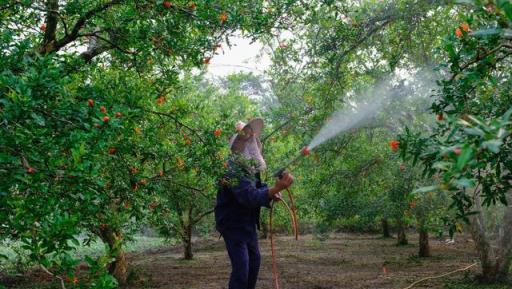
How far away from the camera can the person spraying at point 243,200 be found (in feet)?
14.2

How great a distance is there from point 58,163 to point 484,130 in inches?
73.5

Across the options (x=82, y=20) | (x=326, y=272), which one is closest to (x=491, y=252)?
(x=326, y=272)

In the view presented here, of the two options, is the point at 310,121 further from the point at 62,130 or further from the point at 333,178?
the point at 62,130

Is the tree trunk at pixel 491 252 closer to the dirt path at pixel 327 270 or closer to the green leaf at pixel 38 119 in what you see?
the dirt path at pixel 327 270

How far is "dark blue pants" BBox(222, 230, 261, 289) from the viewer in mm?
4465

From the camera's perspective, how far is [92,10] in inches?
177

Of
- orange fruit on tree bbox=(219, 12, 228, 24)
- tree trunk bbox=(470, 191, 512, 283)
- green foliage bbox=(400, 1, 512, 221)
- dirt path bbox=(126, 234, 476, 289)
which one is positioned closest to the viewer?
green foliage bbox=(400, 1, 512, 221)

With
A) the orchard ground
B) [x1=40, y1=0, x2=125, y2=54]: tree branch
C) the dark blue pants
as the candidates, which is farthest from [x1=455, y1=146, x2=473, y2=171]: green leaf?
the orchard ground

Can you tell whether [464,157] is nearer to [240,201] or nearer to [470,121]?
[470,121]

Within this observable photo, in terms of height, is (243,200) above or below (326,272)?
above

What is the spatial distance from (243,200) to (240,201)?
33 mm

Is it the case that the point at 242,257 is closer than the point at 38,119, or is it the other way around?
the point at 38,119

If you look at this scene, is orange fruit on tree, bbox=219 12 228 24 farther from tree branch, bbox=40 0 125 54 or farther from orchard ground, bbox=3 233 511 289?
orchard ground, bbox=3 233 511 289

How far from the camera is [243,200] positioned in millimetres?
4395
